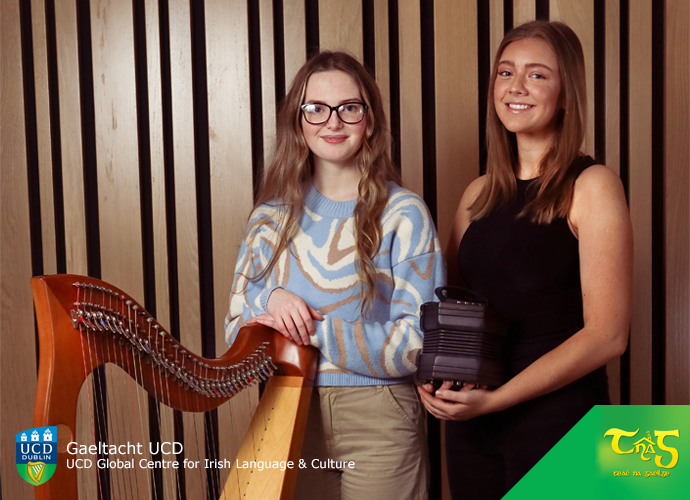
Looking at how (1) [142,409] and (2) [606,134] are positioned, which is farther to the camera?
(1) [142,409]

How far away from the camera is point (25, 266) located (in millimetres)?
2223

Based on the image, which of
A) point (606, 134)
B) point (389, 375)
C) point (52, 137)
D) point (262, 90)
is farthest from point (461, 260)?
point (52, 137)

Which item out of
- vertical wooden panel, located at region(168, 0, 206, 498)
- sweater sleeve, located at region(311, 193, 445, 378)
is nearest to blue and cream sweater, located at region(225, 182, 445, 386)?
sweater sleeve, located at region(311, 193, 445, 378)

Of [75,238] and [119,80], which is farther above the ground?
[119,80]

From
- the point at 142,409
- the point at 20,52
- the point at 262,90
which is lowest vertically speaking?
the point at 142,409

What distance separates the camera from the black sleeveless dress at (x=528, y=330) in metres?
1.31

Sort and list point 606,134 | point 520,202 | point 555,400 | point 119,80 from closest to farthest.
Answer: point 555,400 → point 520,202 → point 606,134 → point 119,80

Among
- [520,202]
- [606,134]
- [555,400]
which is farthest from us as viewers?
[606,134]

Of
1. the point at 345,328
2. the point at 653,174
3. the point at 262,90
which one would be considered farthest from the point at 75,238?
the point at 653,174

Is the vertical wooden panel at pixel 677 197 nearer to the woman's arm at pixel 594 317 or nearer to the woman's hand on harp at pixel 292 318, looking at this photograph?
the woman's arm at pixel 594 317

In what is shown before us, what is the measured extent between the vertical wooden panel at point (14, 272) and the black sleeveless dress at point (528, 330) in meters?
1.70

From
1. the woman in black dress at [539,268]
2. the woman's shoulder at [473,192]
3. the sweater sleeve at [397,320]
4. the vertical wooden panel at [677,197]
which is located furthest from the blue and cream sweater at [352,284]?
the vertical wooden panel at [677,197]

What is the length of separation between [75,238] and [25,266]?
8.9 inches

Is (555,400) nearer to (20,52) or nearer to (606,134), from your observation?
(606,134)
